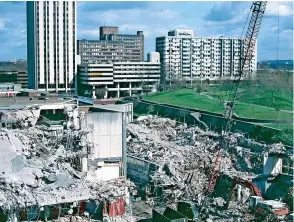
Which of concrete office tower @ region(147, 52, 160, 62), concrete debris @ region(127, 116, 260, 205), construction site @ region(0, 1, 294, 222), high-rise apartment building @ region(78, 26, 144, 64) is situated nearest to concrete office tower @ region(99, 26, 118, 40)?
high-rise apartment building @ region(78, 26, 144, 64)

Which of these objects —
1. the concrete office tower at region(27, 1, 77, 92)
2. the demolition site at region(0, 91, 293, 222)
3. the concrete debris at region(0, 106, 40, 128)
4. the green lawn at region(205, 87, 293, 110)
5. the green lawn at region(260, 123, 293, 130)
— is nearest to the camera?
the demolition site at region(0, 91, 293, 222)

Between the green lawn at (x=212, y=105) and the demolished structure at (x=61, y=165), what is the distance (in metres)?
15.5

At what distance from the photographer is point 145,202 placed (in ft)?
48.1

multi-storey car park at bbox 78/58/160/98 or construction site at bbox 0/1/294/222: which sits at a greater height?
multi-storey car park at bbox 78/58/160/98

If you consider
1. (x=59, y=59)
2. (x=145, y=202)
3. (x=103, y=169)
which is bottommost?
(x=145, y=202)

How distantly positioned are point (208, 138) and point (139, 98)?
18.9 m

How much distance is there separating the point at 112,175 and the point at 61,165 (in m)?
1.95

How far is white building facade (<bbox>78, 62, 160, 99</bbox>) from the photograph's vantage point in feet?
151

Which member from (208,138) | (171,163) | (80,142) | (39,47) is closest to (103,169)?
(80,142)

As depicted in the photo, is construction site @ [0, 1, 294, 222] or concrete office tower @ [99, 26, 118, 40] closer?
construction site @ [0, 1, 294, 222]

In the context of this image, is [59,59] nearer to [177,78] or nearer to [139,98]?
[139,98]

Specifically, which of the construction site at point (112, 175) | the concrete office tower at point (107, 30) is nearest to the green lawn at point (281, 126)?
the construction site at point (112, 175)

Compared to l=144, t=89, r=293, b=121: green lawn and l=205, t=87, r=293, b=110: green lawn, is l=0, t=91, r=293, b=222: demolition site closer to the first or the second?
l=144, t=89, r=293, b=121: green lawn

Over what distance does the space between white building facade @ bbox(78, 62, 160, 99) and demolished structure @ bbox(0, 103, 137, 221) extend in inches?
1249
